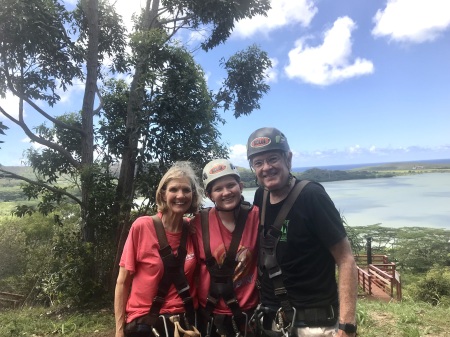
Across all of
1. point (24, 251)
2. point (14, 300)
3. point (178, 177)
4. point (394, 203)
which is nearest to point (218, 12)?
point (178, 177)

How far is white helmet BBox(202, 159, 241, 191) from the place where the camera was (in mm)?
2525

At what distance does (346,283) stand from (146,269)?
4.43 feet

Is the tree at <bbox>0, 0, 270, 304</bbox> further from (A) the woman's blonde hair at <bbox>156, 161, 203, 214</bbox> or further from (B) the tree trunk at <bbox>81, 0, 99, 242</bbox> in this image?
(A) the woman's blonde hair at <bbox>156, 161, 203, 214</bbox>

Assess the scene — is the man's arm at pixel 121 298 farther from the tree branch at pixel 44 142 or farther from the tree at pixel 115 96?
the tree branch at pixel 44 142

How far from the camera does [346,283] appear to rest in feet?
6.55

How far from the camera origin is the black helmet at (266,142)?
7.61 ft

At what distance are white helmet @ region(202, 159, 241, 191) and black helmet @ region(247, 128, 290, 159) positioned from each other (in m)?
0.23

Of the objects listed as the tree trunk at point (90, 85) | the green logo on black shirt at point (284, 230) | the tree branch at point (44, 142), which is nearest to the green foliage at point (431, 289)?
the tree trunk at point (90, 85)

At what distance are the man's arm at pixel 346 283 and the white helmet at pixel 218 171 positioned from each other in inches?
35.7

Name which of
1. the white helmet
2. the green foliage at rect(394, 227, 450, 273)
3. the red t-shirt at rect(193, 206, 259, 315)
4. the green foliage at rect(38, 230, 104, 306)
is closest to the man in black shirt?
the red t-shirt at rect(193, 206, 259, 315)

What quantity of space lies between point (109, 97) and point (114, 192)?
259cm

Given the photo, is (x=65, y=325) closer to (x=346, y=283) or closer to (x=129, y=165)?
(x=129, y=165)

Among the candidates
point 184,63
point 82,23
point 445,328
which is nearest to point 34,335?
point 184,63

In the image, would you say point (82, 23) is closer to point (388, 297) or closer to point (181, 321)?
point (181, 321)
